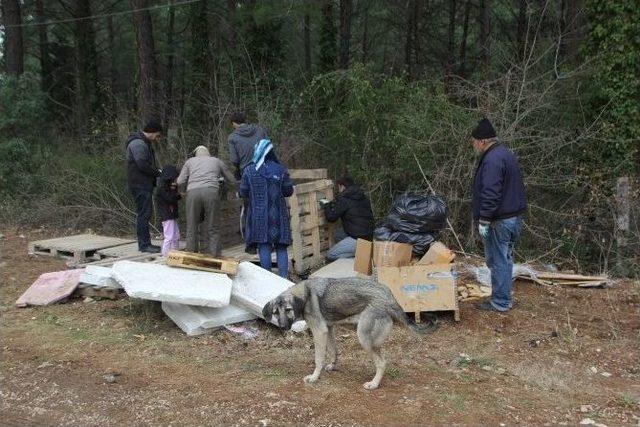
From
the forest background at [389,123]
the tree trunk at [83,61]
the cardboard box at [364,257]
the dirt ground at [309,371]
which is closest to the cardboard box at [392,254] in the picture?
the cardboard box at [364,257]

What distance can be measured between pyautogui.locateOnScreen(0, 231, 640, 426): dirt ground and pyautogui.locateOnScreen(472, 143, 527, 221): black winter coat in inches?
43.1

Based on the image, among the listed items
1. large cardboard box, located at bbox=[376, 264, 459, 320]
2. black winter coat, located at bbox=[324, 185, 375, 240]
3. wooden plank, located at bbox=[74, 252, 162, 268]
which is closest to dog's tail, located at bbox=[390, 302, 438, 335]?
large cardboard box, located at bbox=[376, 264, 459, 320]

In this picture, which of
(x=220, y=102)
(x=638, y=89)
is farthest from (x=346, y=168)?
(x=638, y=89)

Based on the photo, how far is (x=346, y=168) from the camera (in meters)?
11.0

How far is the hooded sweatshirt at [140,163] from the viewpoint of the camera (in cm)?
812

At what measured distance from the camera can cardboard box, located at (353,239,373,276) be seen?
23.4 feet

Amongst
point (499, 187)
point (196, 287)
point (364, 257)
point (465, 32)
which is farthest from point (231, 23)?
point (499, 187)

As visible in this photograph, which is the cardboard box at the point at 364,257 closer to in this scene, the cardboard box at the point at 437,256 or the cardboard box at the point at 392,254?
the cardboard box at the point at 392,254

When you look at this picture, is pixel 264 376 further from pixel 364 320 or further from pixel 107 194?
pixel 107 194

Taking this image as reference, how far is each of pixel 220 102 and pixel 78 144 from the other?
4421 mm

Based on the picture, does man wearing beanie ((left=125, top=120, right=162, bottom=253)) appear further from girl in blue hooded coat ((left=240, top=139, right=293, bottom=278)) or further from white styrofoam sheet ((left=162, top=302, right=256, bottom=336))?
white styrofoam sheet ((left=162, top=302, right=256, bottom=336))

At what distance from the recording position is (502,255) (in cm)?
620

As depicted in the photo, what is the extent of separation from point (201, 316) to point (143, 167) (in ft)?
9.78

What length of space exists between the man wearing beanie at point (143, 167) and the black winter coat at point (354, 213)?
2513mm
